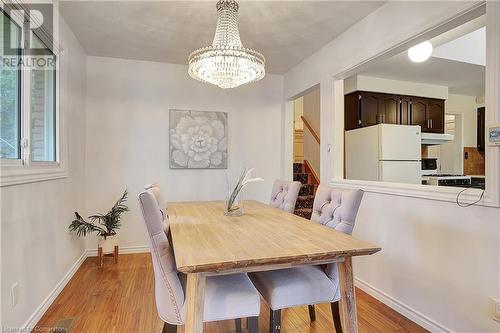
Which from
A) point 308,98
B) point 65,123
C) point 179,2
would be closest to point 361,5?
point 179,2

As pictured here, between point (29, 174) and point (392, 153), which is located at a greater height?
point (392, 153)

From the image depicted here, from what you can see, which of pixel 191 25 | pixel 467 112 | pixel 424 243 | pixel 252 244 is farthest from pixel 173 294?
pixel 467 112

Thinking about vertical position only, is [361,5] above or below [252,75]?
above

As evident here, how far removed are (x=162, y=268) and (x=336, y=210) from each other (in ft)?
3.79

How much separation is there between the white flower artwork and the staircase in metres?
1.30

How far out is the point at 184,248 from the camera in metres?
1.31

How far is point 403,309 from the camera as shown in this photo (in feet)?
7.29

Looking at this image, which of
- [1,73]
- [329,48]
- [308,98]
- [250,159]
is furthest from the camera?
[308,98]

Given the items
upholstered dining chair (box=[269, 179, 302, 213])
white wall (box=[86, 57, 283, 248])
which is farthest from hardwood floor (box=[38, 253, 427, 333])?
white wall (box=[86, 57, 283, 248])

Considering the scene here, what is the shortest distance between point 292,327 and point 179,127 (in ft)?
9.16

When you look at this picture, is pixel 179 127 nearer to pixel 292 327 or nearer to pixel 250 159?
pixel 250 159

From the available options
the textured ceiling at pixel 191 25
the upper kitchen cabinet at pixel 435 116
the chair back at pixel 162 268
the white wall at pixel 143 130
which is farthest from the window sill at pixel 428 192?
the upper kitchen cabinet at pixel 435 116

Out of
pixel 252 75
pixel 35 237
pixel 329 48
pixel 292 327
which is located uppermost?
pixel 329 48

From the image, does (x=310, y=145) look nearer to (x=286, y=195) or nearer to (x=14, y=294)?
(x=286, y=195)
